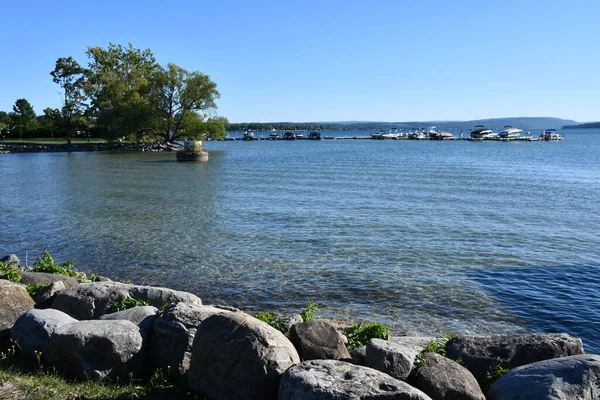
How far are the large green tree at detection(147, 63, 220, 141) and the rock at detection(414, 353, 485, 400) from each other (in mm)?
84707

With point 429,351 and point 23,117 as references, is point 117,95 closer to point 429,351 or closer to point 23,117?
point 23,117

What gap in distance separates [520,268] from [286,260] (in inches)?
289

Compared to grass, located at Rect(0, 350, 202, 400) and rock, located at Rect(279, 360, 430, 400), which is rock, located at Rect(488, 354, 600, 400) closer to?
rock, located at Rect(279, 360, 430, 400)

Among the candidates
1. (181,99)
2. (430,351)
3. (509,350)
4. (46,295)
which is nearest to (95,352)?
(46,295)

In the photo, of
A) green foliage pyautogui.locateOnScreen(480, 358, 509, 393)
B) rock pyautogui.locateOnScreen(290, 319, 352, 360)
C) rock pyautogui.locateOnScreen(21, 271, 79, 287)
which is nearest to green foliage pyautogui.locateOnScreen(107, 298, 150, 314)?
rock pyautogui.locateOnScreen(21, 271, 79, 287)

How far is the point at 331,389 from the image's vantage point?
19.4ft

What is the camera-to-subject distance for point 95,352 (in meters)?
7.52

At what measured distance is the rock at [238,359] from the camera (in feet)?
21.6

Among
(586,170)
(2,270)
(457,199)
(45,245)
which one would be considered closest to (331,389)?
(2,270)

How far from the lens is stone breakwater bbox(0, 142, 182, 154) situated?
3216 inches

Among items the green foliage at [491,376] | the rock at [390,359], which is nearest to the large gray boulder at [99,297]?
the rock at [390,359]

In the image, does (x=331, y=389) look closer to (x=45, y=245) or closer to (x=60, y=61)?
(x=45, y=245)

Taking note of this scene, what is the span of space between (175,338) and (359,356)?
8.82ft

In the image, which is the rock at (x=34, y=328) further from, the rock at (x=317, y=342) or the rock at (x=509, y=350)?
the rock at (x=509, y=350)
